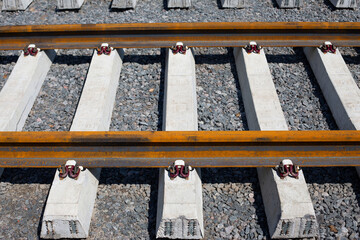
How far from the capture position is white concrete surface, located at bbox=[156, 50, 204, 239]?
12.4ft

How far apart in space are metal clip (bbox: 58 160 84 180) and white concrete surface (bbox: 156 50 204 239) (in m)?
1.02

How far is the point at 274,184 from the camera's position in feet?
13.4

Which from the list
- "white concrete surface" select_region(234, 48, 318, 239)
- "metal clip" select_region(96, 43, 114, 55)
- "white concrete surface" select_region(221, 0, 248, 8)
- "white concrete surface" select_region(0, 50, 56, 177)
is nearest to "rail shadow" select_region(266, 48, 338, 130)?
"white concrete surface" select_region(234, 48, 318, 239)

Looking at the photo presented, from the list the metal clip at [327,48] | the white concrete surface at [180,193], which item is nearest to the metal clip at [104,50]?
the white concrete surface at [180,193]

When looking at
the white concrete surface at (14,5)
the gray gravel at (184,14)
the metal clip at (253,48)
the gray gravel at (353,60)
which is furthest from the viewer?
the white concrete surface at (14,5)

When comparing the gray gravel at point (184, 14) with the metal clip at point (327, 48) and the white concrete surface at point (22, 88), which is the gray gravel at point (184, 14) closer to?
the metal clip at point (327, 48)

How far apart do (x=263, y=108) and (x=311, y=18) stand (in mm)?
3435

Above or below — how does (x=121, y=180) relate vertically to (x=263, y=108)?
below

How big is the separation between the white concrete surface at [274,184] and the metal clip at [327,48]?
1212 millimetres

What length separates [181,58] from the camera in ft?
20.2

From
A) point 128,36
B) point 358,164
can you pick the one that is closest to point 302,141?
point 358,164

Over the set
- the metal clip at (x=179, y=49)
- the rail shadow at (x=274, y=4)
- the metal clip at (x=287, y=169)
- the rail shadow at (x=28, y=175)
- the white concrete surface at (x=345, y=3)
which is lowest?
the rail shadow at (x=28, y=175)

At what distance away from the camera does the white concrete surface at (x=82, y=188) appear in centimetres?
382

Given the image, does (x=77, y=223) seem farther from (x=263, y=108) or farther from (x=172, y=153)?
(x=263, y=108)
